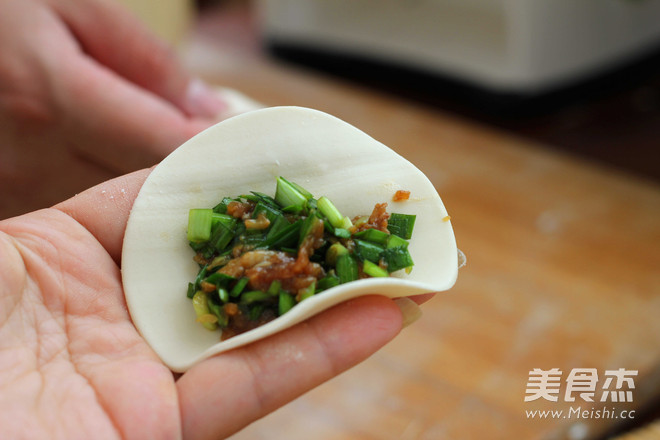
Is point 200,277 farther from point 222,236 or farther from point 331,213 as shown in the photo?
point 331,213

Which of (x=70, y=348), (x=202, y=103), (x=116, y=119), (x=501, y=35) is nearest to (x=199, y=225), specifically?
(x=70, y=348)

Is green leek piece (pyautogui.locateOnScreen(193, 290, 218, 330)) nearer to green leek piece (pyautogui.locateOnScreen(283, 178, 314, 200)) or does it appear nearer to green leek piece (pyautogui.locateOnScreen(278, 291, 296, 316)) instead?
green leek piece (pyautogui.locateOnScreen(278, 291, 296, 316))

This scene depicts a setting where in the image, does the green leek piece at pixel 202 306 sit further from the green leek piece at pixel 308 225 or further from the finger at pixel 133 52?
the finger at pixel 133 52

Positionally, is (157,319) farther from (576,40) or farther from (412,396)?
(576,40)

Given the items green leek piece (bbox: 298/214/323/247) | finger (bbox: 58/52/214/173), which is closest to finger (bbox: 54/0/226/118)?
finger (bbox: 58/52/214/173)

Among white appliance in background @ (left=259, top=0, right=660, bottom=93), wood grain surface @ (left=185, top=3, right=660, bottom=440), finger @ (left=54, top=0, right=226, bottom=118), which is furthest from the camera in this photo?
white appliance in background @ (left=259, top=0, right=660, bottom=93)

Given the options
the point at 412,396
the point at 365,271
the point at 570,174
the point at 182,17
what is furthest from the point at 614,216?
the point at 182,17
